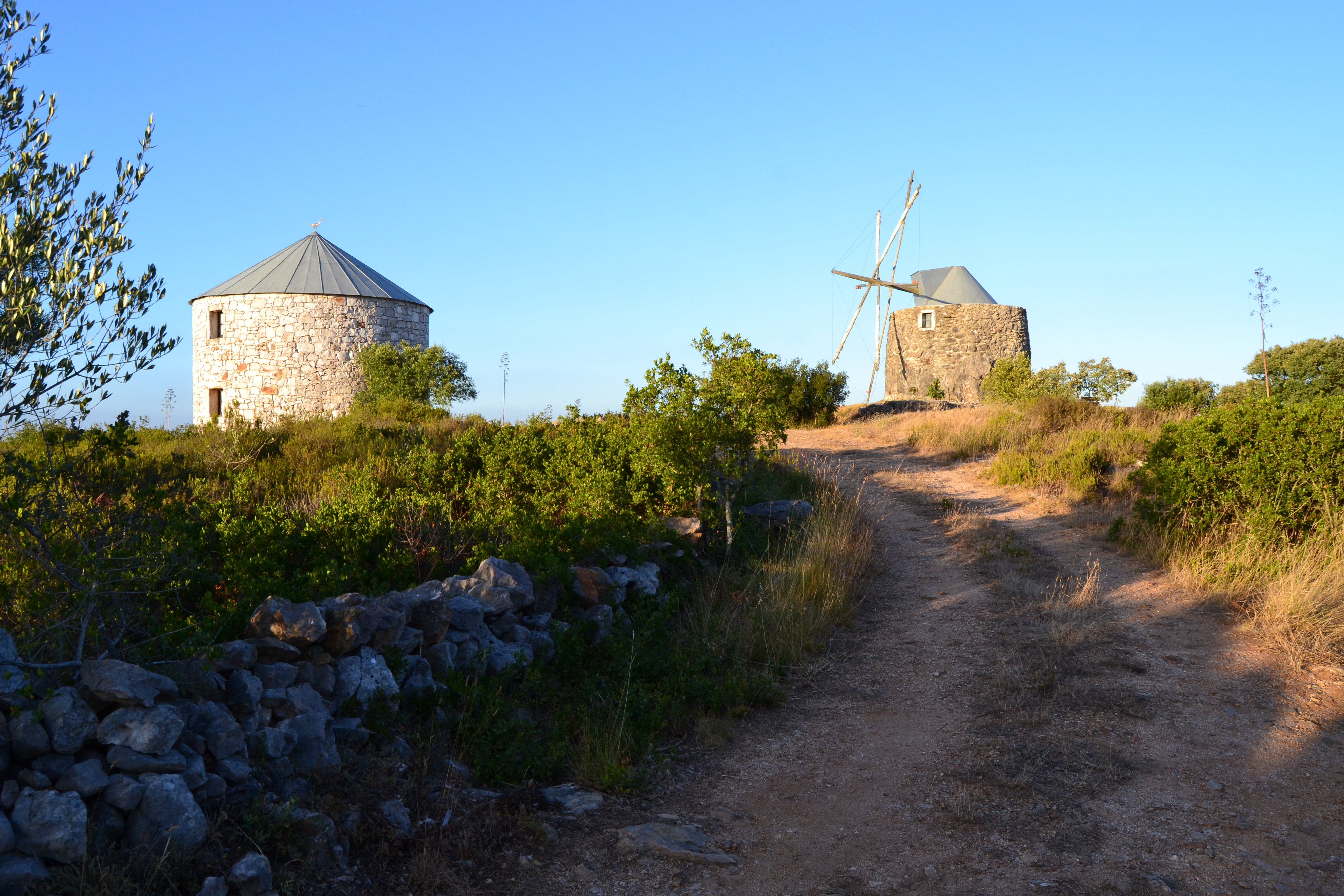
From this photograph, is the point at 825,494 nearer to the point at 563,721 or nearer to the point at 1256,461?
the point at 1256,461

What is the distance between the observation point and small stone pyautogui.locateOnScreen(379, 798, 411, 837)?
352 cm

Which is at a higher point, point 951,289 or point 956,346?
point 951,289

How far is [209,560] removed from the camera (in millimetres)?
5602

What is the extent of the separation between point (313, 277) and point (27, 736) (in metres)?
28.1

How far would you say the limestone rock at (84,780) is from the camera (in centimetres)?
283

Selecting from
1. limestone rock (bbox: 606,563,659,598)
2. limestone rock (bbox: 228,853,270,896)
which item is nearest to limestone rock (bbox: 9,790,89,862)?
limestone rock (bbox: 228,853,270,896)

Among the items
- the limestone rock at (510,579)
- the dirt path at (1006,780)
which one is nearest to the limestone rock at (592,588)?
the limestone rock at (510,579)

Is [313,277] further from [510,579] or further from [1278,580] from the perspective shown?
[1278,580]

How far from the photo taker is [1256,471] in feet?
25.7

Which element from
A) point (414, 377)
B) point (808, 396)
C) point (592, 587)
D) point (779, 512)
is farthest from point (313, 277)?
point (592, 587)

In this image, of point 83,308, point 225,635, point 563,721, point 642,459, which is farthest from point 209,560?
point 642,459

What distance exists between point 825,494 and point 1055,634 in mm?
4093

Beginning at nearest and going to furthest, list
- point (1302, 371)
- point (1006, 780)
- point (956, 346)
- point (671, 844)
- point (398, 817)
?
point (398, 817) → point (671, 844) → point (1006, 780) → point (1302, 371) → point (956, 346)

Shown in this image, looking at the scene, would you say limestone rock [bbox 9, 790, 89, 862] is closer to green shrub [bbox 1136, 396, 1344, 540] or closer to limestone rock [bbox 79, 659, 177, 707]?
limestone rock [bbox 79, 659, 177, 707]
